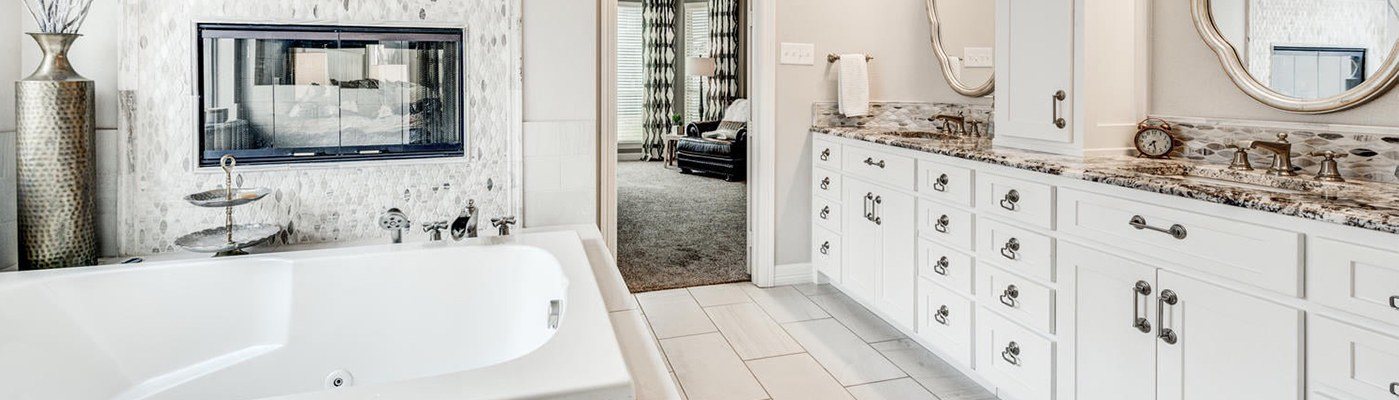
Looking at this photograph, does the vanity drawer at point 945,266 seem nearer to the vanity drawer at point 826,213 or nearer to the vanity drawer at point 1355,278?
the vanity drawer at point 826,213

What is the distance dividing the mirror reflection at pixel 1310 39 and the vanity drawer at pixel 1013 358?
0.86m

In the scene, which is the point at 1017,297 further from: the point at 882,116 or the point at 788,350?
the point at 882,116

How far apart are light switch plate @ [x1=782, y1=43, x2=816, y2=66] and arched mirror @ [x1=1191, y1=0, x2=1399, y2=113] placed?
1739mm

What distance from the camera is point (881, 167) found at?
9.61ft

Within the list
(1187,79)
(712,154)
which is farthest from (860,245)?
(712,154)

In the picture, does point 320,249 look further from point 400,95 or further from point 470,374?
point 470,374

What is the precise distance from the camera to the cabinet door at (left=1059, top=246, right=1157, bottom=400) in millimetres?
1716

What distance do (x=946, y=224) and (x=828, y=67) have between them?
1.34 metres

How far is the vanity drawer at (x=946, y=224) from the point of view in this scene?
2.38m

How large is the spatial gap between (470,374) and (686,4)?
8.80 metres

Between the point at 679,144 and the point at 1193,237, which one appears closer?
the point at 1193,237

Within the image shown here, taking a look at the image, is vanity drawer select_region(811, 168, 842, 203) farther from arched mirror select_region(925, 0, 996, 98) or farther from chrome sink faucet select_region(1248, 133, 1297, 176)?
chrome sink faucet select_region(1248, 133, 1297, 176)

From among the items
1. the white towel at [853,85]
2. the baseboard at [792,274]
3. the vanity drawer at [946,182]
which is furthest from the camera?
the baseboard at [792,274]

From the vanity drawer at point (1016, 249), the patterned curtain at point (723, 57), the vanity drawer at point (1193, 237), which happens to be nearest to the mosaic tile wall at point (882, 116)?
the vanity drawer at point (1016, 249)
